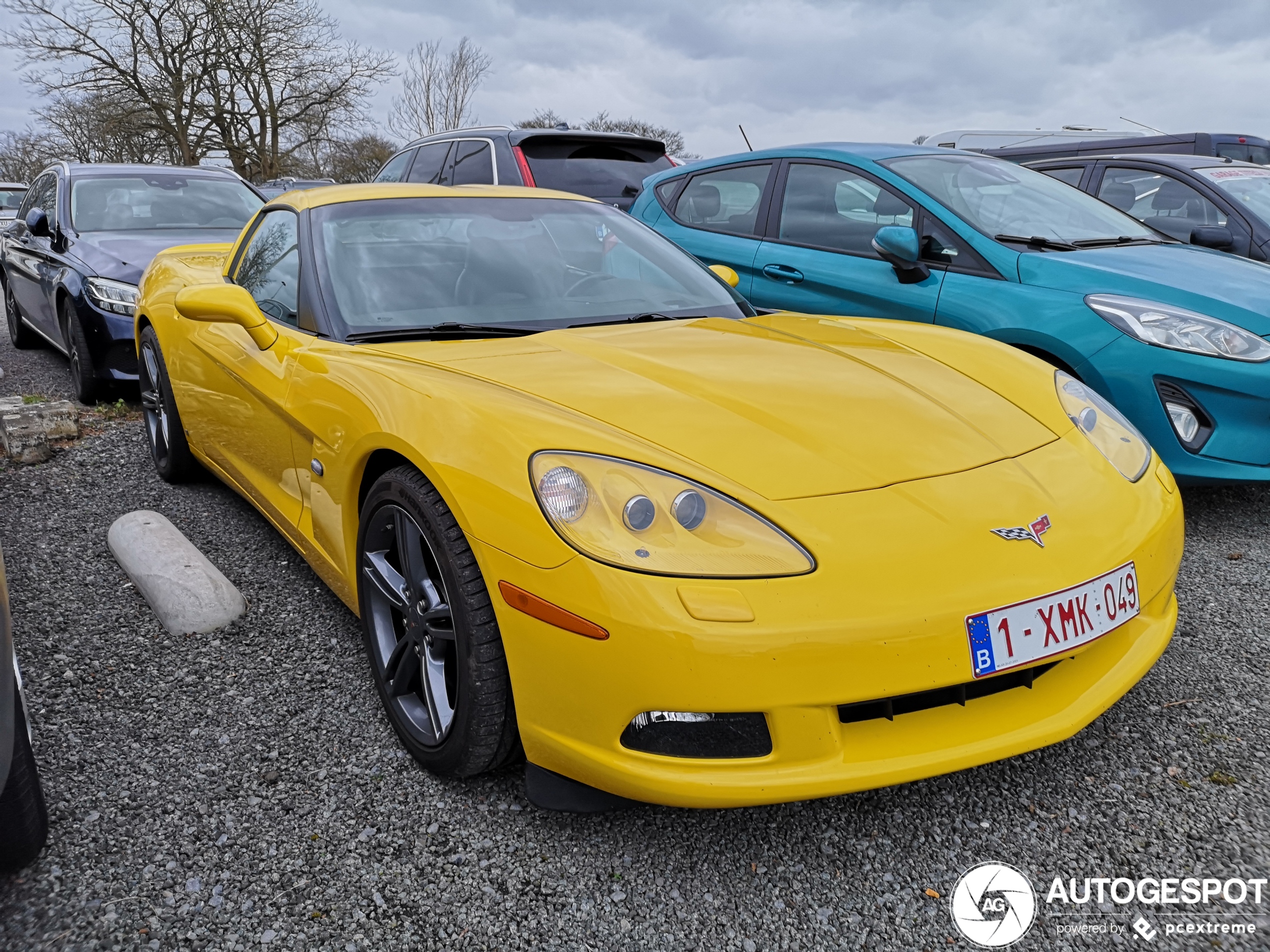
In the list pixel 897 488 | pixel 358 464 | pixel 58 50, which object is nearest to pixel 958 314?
pixel 897 488

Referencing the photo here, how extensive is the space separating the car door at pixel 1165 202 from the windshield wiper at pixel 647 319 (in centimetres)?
408

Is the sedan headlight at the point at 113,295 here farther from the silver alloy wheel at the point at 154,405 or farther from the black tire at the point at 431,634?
the black tire at the point at 431,634

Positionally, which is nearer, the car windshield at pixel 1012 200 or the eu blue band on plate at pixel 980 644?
the eu blue band on plate at pixel 980 644

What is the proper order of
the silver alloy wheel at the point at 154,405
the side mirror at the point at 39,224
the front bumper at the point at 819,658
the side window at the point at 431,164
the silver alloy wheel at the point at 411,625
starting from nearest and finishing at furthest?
the front bumper at the point at 819,658 < the silver alloy wheel at the point at 411,625 < the silver alloy wheel at the point at 154,405 < the side mirror at the point at 39,224 < the side window at the point at 431,164

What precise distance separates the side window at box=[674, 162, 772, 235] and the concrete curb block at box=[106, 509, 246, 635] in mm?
3152

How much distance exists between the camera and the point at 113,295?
5.43 metres

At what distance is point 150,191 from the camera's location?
21.2ft

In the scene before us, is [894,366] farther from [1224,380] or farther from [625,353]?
[1224,380]

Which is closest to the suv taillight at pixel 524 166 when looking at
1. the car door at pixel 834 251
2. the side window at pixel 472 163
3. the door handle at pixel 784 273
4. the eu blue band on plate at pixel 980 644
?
the side window at pixel 472 163

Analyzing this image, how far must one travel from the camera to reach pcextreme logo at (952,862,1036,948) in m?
1.62

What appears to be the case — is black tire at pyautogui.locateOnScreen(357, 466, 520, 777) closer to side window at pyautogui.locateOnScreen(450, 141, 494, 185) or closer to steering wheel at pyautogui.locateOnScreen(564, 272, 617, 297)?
steering wheel at pyautogui.locateOnScreen(564, 272, 617, 297)

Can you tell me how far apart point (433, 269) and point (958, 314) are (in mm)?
2250

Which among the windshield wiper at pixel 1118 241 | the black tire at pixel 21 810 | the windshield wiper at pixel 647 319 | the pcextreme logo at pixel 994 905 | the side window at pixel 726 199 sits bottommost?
the pcextreme logo at pixel 994 905

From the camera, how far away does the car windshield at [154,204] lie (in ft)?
20.4
